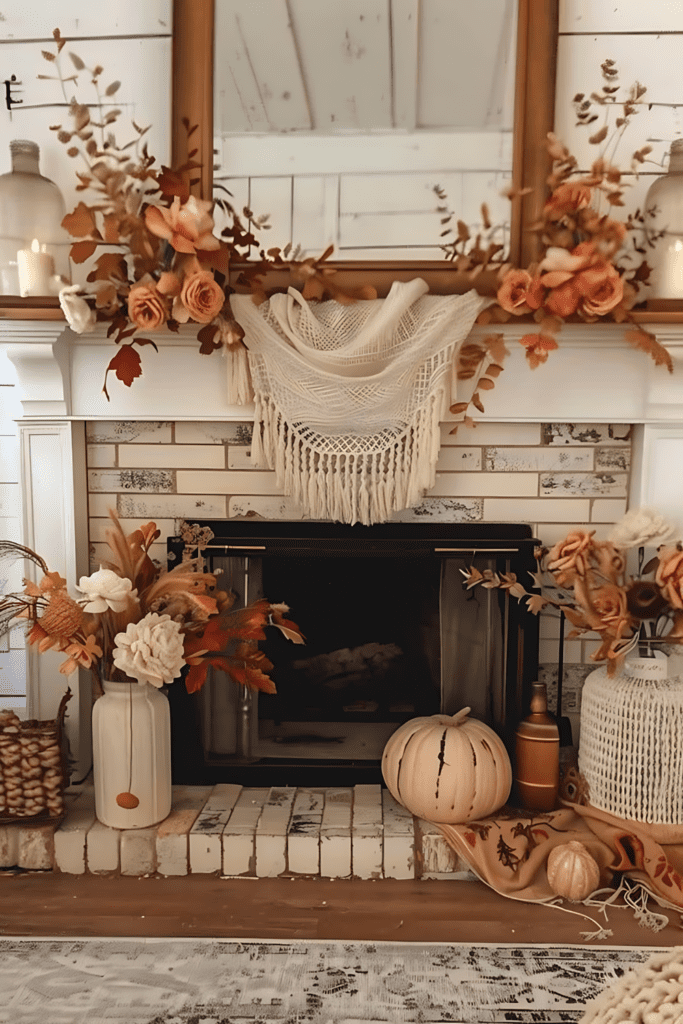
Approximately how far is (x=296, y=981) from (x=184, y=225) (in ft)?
4.69

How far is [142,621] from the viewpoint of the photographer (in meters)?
1.63

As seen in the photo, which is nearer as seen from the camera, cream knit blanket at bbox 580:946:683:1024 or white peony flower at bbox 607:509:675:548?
cream knit blanket at bbox 580:946:683:1024

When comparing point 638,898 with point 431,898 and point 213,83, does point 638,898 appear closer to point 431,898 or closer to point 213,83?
point 431,898

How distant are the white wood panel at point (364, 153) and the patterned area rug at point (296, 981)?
5.20ft

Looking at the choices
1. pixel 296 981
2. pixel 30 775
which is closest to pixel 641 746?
pixel 296 981

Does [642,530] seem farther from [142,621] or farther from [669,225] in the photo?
[142,621]

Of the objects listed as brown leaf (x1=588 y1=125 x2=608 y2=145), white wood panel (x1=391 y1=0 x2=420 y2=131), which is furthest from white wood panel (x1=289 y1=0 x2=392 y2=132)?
brown leaf (x1=588 y1=125 x2=608 y2=145)

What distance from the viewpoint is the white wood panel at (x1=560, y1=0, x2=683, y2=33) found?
1766mm

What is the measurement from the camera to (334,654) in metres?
1.99

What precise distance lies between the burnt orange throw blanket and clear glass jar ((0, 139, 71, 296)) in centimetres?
148

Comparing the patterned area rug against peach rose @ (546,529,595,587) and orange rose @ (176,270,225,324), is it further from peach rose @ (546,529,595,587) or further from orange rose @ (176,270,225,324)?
orange rose @ (176,270,225,324)

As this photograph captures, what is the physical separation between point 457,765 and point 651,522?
0.65 metres

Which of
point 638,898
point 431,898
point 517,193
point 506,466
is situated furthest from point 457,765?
point 517,193

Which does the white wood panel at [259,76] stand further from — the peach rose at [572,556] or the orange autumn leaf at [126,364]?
the peach rose at [572,556]
